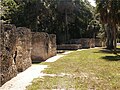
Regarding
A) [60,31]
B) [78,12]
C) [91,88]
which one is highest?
[78,12]

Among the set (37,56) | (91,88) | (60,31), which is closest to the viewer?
(91,88)

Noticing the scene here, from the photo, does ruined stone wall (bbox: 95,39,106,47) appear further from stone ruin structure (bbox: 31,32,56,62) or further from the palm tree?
stone ruin structure (bbox: 31,32,56,62)

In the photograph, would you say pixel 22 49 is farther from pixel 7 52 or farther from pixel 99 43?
pixel 99 43

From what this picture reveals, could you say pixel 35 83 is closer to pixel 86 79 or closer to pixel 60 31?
pixel 86 79

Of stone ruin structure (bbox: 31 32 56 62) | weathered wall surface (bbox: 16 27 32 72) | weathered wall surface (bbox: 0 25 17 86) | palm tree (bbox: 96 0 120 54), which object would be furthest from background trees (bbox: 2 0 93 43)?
weathered wall surface (bbox: 0 25 17 86)

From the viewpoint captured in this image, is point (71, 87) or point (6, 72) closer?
point (71, 87)

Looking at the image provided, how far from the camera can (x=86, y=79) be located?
1377 cm

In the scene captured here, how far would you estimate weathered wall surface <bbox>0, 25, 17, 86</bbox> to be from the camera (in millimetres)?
12156

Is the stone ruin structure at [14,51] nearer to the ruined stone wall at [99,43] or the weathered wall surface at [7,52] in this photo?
the weathered wall surface at [7,52]

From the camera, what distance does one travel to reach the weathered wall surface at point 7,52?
12156 millimetres

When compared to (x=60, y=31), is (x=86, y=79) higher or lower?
lower

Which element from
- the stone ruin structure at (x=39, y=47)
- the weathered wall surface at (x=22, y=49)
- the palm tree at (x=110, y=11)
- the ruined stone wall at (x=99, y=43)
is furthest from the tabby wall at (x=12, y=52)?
the ruined stone wall at (x=99, y=43)

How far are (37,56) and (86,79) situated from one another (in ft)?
39.0

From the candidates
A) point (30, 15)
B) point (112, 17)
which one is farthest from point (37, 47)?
point (30, 15)
